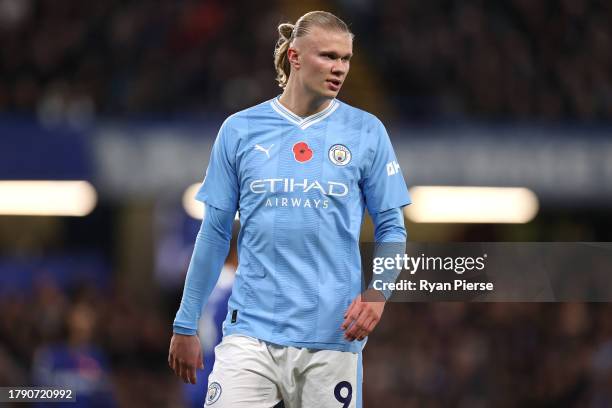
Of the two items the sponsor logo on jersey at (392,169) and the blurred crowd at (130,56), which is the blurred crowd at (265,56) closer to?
the blurred crowd at (130,56)

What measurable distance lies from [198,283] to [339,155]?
753mm

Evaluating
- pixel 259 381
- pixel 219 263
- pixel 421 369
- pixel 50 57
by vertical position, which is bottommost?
pixel 421 369

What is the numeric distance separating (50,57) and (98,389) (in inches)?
242

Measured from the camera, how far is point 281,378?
4676 mm

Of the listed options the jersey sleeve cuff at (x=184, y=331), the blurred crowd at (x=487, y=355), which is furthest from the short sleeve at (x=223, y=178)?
the blurred crowd at (x=487, y=355)

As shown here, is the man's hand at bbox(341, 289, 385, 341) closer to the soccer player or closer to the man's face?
the soccer player

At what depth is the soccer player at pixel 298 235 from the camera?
4.67 meters

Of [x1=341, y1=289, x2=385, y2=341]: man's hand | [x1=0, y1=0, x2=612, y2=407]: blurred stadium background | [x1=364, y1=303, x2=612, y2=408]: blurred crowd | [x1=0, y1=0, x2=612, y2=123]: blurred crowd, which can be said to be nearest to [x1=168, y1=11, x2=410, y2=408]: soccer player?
[x1=341, y1=289, x2=385, y2=341]: man's hand

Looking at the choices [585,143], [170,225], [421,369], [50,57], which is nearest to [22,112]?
[50,57]

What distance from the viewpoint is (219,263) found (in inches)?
193

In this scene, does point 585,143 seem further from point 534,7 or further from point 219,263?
point 219,263

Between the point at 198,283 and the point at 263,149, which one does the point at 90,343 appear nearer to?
the point at 198,283

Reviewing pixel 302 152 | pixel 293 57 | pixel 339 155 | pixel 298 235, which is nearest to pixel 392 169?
pixel 339 155

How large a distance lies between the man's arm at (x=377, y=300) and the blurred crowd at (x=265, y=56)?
10.5 metres
